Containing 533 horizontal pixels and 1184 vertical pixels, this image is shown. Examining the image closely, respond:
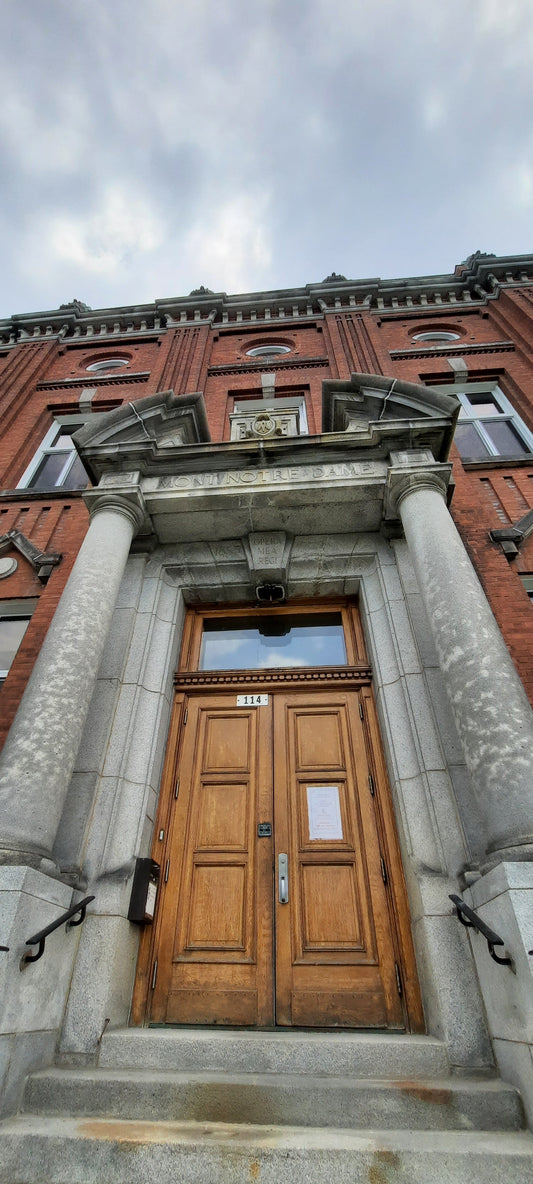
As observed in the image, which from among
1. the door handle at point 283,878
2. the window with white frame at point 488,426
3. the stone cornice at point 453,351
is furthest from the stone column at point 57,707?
the stone cornice at point 453,351

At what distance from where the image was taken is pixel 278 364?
10664 millimetres

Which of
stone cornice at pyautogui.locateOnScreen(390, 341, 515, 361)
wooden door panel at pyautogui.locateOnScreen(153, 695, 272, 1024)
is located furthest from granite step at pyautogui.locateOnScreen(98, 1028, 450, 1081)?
stone cornice at pyautogui.locateOnScreen(390, 341, 515, 361)

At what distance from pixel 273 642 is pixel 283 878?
8.18 ft

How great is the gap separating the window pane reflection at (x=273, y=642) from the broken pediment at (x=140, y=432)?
6.96 ft

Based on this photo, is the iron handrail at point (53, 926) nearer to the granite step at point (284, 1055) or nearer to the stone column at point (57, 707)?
the stone column at point (57, 707)

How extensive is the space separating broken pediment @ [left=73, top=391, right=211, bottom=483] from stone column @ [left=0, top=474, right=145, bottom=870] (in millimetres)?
981

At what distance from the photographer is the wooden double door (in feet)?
13.3

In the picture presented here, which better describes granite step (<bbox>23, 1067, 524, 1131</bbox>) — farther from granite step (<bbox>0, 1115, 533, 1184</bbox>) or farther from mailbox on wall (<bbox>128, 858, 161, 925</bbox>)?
mailbox on wall (<bbox>128, 858, 161, 925</bbox>)

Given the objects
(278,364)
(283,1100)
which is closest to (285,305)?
(278,364)

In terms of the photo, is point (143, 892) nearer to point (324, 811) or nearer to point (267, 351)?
point (324, 811)

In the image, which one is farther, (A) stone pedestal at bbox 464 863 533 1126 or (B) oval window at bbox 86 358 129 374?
(B) oval window at bbox 86 358 129 374

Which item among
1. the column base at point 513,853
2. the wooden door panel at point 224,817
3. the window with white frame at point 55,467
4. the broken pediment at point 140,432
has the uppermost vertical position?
the window with white frame at point 55,467

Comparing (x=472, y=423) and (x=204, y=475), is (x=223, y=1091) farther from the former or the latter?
(x=472, y=423)

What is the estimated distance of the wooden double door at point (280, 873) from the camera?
4.05 meters
